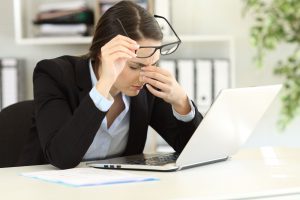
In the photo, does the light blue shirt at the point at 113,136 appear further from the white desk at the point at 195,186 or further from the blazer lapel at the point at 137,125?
the white desk at the point at 195,186

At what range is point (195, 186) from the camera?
1375mm

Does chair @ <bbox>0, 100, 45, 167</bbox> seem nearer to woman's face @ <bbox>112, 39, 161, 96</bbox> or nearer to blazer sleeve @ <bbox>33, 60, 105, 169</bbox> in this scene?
blazer sleeve @ <bbox>33, 60, 105, 169</bbox>

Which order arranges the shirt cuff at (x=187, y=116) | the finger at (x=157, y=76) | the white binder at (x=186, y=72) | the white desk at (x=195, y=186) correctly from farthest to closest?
the white binder at (x=186, y=72), the shirt cuff at (x=187, y=116), the finger at (x=157, y=76), the white desk at (x=195, y=186)

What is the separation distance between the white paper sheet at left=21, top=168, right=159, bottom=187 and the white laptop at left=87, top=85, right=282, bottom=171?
0.09 metres

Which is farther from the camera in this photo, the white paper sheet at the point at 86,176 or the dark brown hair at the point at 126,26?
the dark brown hair at the point at 126,26

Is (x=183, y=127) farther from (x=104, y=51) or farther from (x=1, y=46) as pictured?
(x=1, y=46)

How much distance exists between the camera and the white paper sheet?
142 cm

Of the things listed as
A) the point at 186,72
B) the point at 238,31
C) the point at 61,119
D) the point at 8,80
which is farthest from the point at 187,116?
the point at 8,80

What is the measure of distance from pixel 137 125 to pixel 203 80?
1.30 meters

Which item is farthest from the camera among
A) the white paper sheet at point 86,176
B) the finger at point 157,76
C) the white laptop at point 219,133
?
the finger at point 157,76

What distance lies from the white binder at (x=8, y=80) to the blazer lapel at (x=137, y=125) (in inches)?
58.7

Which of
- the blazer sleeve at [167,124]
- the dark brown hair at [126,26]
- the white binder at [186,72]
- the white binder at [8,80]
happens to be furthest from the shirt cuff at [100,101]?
the white binder at [8,80]

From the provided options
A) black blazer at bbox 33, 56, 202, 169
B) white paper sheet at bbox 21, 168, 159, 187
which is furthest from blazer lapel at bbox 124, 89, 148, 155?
white paper sheet at bbox 21, 168, 159, 187

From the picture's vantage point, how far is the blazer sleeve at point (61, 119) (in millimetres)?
1643
